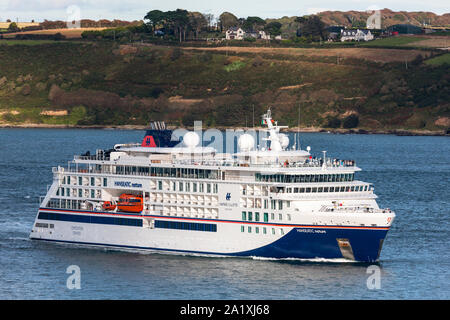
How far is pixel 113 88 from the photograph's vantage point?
612ft

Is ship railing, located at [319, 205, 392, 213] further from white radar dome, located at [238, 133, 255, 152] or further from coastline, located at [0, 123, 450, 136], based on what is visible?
coastline, located at [0, 123, 450, 136]

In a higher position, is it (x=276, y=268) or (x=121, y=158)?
(x=121, y=158)

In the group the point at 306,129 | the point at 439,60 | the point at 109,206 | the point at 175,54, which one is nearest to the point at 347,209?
the point at 109,206

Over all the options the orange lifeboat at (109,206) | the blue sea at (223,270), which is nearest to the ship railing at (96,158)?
the orange lifeboat at (109,206)

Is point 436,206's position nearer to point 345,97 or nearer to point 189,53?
point 345,97

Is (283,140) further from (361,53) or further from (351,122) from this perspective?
(361,53)

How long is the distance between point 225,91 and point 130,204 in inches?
4967

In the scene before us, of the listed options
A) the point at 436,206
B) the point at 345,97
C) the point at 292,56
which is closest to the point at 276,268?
the point at 436,206

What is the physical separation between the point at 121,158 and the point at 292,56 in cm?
14012

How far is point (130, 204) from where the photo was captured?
57.7 m

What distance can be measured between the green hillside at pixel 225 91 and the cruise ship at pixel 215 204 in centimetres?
10891

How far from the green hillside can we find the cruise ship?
108907 millimetres

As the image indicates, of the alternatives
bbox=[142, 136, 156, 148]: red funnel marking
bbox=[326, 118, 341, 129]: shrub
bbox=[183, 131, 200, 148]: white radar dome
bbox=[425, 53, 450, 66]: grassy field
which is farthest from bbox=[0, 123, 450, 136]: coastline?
bbox=[183, 131, 200, 148]: white radar dome
